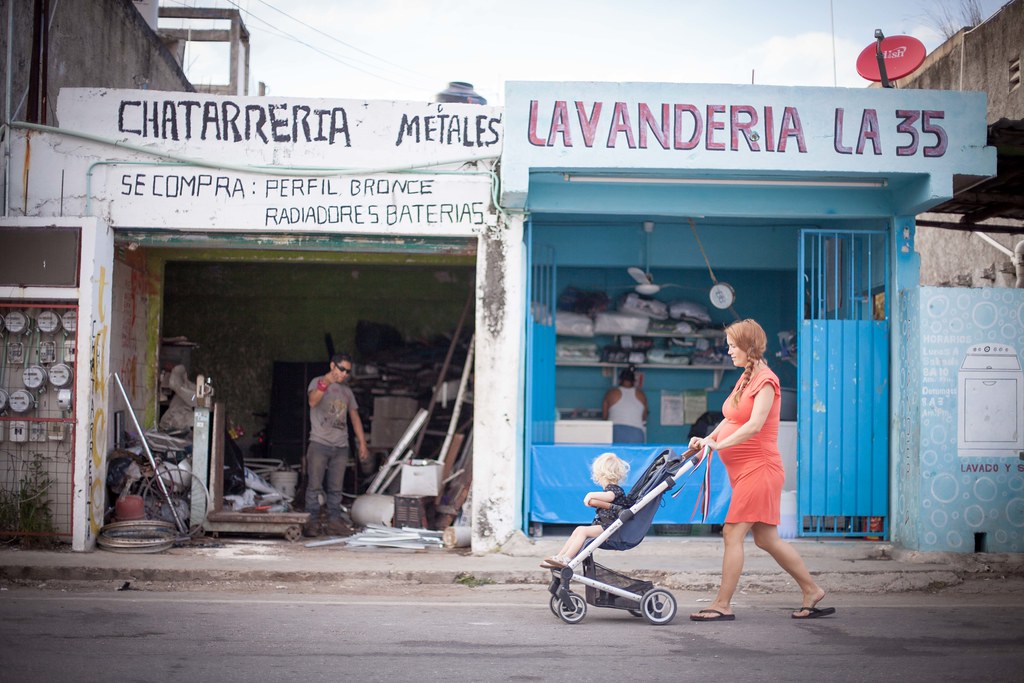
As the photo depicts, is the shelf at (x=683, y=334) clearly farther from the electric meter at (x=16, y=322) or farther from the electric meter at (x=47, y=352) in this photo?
the electric meter at (x=16, y=322)

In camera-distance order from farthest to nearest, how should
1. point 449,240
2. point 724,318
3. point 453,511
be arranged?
point 724,318, point 453,511, point 449,240

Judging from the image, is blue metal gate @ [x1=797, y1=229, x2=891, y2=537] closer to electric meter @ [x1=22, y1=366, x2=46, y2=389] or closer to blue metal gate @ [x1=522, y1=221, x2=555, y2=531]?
blue metal gate @ [x1=522, y1=221, x2=555, y2=531]

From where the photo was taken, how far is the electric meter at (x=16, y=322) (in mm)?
9019

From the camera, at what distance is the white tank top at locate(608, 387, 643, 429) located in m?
11.8

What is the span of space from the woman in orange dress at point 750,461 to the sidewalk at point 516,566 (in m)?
Answer: 1.75

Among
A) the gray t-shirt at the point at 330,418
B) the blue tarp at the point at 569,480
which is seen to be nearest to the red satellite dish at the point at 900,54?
the blue tarp at the point at 569,480

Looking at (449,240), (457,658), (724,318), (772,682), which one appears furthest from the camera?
(724,318)

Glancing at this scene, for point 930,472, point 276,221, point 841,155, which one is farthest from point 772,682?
point 276,221

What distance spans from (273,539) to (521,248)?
3951 millimetres

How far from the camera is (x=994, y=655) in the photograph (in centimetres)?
566

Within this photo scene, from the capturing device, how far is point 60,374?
29.8ft

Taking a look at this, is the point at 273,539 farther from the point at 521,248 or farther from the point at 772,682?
the point at 772,682

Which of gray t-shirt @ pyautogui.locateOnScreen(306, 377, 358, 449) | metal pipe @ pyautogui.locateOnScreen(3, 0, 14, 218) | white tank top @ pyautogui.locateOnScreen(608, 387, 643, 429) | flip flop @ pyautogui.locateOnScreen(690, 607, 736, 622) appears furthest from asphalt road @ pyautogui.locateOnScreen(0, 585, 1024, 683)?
white tank top @ pyautogui.locateOnScreen(608, 387, 643, 429)

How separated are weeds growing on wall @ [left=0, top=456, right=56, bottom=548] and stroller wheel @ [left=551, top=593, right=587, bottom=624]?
5.22 m
